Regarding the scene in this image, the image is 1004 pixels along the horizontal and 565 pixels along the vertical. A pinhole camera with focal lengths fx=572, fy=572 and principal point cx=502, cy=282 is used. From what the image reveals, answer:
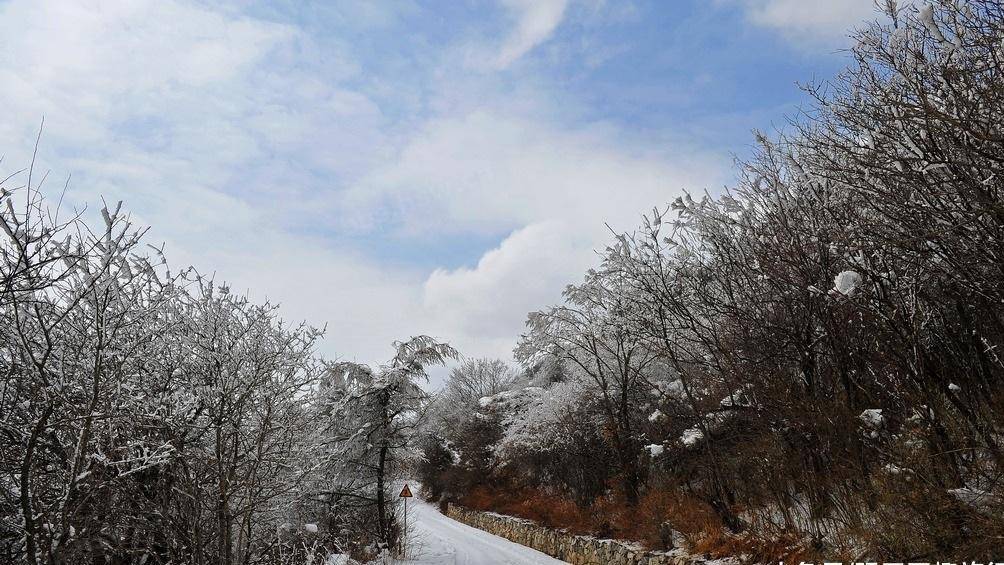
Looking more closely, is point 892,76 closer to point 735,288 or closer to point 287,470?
point 735,288

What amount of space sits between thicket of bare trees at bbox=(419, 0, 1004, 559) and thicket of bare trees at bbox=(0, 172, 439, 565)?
262 inches

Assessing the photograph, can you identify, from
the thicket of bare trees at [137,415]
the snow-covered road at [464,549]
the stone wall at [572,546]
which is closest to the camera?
the thicket of bare trees at [137,415]

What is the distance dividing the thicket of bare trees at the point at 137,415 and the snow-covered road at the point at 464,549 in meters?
6.63

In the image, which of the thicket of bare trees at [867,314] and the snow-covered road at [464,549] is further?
the snow-covered road at [464,549]

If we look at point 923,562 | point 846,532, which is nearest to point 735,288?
point 846,532

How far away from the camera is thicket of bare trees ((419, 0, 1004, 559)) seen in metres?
5.27

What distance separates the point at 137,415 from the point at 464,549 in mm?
16304

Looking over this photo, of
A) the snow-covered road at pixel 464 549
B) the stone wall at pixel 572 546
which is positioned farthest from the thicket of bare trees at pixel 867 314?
the snow-covered road at pixel 464 549

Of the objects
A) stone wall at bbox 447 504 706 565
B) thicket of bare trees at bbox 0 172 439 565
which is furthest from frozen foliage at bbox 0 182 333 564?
stone wall at bbox 447 504 706 565

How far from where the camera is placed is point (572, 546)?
1611 centimetres

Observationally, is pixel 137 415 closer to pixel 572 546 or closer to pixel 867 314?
pixel 867 314

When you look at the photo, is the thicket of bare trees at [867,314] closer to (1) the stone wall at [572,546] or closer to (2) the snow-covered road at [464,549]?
(1) the stone wall at [572,546]

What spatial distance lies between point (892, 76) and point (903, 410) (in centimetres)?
→ 418

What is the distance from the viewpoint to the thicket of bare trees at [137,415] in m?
4.30
